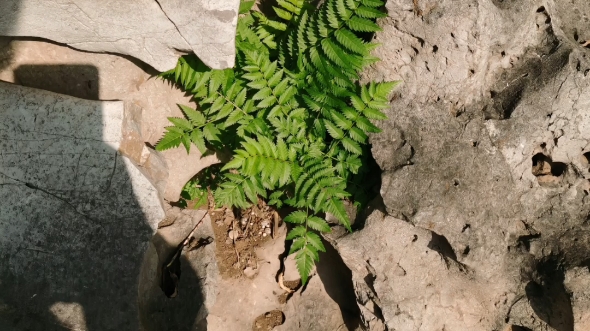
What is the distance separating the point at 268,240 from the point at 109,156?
2114mm

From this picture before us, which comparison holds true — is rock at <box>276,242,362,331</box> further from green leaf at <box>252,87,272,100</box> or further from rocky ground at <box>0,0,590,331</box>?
green leaf at <box>252,87,272,100</box>

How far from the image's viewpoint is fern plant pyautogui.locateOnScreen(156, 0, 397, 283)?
177 inches

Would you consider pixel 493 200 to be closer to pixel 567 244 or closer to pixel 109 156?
pixel 567 244

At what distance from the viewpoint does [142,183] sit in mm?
4648

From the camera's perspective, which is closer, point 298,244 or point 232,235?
point 298,244

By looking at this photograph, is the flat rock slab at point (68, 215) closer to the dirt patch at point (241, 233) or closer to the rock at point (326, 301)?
the dirt patch at point (241, 233)

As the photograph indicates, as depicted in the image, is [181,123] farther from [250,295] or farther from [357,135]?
[250,295]

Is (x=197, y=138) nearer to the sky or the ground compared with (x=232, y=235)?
nearer to the sky

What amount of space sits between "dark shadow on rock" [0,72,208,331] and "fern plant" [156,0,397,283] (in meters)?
0.69

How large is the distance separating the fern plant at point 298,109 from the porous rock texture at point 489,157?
28cm

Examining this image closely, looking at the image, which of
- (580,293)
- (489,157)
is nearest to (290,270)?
(489,157)

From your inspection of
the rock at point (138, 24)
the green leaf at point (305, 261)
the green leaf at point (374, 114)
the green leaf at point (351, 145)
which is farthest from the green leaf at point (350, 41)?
the green leaf at point (305, 261)

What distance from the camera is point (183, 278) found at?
5.25 meters

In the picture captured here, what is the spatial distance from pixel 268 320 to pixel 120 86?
9.79 ft
